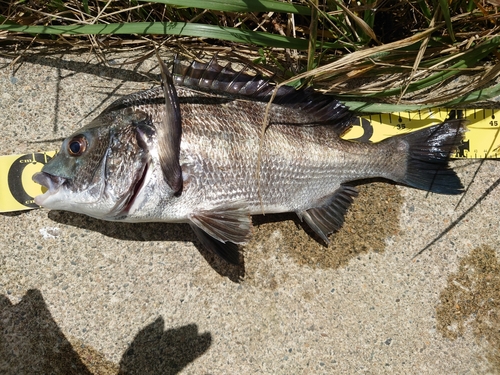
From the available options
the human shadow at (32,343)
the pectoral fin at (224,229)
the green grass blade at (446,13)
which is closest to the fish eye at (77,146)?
the pectoral fin at (224,229)

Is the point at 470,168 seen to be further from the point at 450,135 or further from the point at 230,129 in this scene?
the point at 230,129

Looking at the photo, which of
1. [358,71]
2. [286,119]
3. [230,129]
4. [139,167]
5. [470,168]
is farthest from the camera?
Answer: [470,168]

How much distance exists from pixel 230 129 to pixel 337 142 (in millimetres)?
626

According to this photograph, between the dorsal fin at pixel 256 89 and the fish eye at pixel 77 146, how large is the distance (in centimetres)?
57

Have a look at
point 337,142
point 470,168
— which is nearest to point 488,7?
point 470,168

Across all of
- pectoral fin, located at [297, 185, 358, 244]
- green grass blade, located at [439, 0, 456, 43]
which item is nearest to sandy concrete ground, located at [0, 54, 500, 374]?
pectoral fin, located at [297, 185, 358, 244]

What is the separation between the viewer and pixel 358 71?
89.4 inches

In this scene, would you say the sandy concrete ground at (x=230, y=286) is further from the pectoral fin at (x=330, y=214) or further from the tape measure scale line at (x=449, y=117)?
the tape measure scale line at (x=449, y=117)

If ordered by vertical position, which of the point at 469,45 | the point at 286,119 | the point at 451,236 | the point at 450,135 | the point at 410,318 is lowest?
the point at 410,318

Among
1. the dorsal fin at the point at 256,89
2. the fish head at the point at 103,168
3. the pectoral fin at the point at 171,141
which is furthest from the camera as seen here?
the dorsal fin at the point at 256,89

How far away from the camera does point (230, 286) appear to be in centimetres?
225

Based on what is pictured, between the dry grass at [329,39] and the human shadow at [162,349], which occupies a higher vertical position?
the dry grass at [329,39]

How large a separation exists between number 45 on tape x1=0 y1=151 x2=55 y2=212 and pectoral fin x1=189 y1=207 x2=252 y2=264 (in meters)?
0.97

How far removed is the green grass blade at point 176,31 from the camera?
2.11 meters
